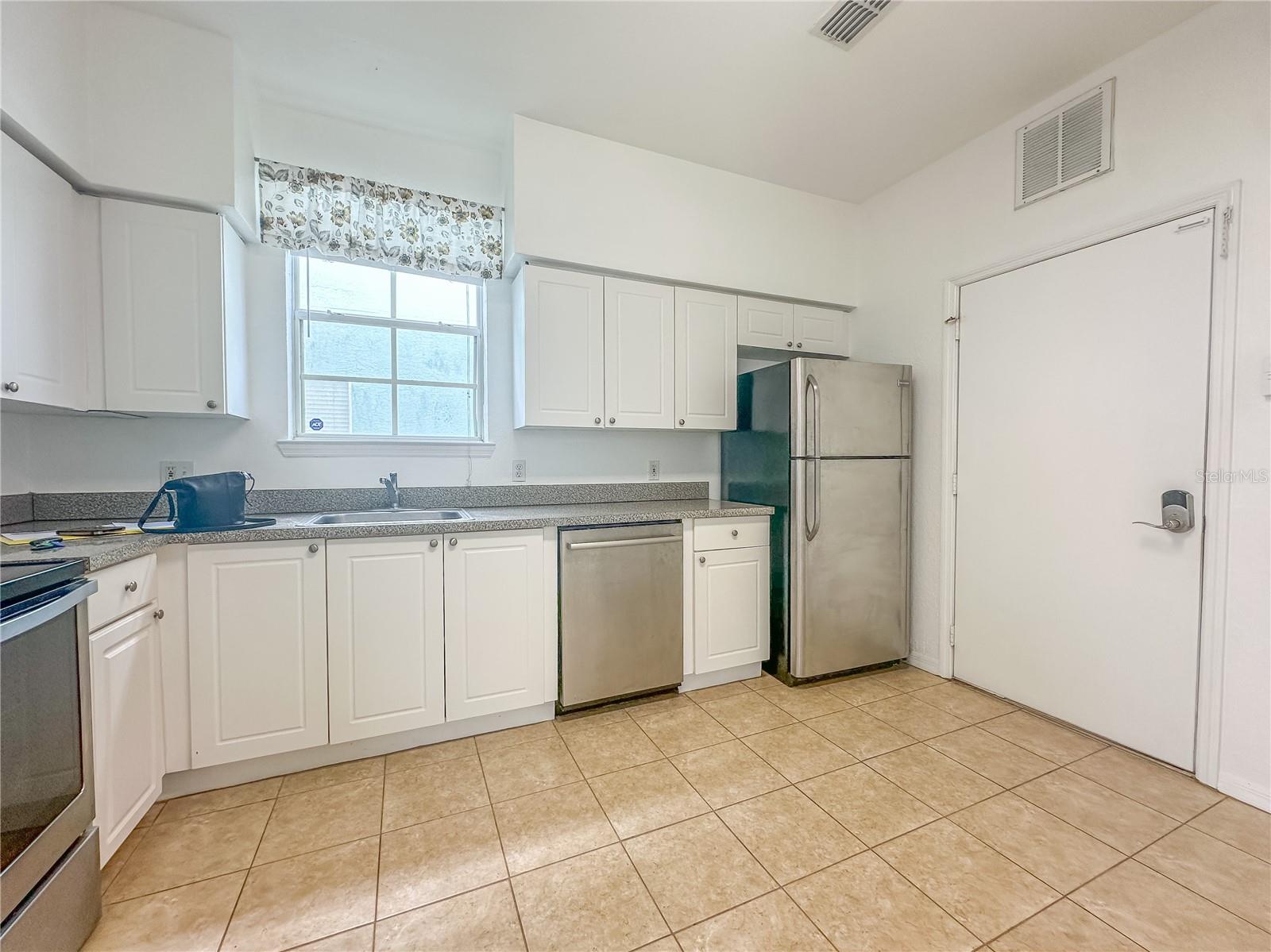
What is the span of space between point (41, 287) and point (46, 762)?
1.53 meters

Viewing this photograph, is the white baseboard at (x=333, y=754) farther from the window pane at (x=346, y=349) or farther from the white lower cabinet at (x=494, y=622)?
the window pane at (x=346, y=349)

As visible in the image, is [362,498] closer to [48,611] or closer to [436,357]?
[436,357]

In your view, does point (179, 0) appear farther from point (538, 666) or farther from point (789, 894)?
point (789, 894)

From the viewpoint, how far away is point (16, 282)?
1627 mm

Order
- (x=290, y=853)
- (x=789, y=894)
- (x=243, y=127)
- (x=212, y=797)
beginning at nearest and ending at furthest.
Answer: (x=789, y=894)
(x=290, y=853)
(x=212, y=797)
(x=243, y=127)

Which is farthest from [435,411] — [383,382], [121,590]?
[121,590]

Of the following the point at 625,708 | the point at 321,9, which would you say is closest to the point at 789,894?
the point at 625,708

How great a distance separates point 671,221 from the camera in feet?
9.37

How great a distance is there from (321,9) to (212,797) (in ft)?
9.46

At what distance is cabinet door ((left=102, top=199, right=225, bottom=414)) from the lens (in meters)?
1.96

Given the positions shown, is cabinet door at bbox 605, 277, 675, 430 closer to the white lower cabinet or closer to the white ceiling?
the white ceiling

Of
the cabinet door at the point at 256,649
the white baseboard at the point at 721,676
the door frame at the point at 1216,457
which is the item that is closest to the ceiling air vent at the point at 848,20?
the door frame at the point at 1216,457

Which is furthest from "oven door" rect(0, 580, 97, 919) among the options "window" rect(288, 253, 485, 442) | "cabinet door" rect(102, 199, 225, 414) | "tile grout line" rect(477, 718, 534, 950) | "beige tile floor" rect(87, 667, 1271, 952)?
"window" rect(288, 253, 485, 442)

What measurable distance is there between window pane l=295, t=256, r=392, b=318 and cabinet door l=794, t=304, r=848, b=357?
7.86 feet
